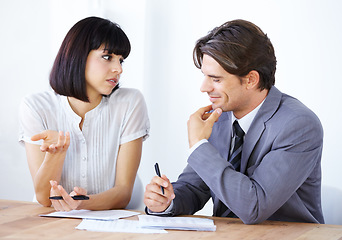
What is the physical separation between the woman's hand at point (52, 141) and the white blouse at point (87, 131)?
225 mm

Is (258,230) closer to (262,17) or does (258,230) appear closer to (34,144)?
(34,144)

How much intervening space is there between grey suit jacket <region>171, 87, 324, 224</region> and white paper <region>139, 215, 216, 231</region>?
93 millimetres

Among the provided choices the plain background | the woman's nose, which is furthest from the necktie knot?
the plain background

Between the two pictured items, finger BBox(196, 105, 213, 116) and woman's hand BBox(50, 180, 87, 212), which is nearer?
woman's hand BBox(50, 180, 87, 212)

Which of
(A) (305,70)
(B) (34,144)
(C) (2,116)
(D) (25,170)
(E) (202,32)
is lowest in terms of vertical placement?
(D) (25,170)

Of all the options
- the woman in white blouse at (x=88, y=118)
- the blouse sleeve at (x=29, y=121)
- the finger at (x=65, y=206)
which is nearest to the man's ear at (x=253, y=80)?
the woman in white blouse at (x=88, y=118)

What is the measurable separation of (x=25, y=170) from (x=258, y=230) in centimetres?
277

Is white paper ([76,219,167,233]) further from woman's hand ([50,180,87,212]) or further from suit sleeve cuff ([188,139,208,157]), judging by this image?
suit sleeve cuff ([188,139,208,157])

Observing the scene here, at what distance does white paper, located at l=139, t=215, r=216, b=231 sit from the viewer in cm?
162

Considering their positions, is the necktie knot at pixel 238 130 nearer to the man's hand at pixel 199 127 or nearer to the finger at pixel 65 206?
the man's hand at pixel 199 127

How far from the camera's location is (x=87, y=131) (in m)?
2.29

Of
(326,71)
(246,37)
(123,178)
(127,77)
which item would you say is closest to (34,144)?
(123,178)

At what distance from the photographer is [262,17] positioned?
11.2ft

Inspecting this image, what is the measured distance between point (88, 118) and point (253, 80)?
0.83 meters
